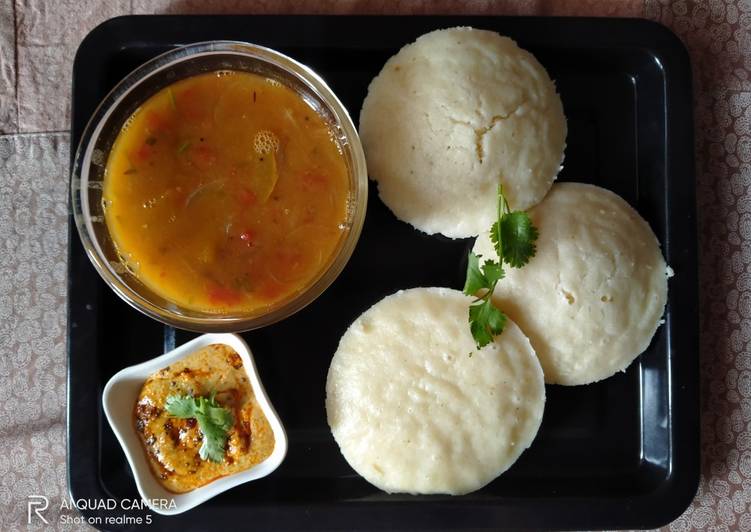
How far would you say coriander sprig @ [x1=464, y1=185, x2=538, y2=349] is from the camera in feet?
6.31

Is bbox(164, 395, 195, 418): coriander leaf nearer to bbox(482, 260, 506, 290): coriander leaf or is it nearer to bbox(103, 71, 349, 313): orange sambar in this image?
bbox(103, 71, 349, 313): orange sambar

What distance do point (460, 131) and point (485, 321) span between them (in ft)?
1.86

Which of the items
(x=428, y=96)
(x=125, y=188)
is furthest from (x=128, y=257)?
(x=428, y=96)

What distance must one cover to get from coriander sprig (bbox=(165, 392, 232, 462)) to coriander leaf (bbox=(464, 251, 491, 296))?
0.80 m

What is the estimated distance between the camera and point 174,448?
1941mm

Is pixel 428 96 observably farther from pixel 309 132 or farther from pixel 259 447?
pixel 259 447

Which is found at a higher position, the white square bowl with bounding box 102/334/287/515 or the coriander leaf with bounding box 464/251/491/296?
the coriander leaf with bounding box 464/251/491/296

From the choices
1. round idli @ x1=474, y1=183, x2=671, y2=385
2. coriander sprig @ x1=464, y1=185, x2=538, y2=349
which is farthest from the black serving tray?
coriander sprig @ x1=464, y1=185, x2=538, y2=349

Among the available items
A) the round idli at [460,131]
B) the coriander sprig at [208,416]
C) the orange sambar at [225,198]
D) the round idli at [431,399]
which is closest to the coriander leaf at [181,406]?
the coriander sprig at [208,416]

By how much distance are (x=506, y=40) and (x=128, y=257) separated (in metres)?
1.32

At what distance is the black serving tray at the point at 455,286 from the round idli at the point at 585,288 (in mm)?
112

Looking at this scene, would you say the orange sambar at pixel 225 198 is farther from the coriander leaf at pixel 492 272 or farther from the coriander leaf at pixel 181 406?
the coriander leaf at pixel 492 272

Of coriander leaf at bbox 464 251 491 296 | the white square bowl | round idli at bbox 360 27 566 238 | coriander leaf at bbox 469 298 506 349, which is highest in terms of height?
round idli at bbox 360 27 566 238

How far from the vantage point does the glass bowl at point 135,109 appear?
1.88 m
